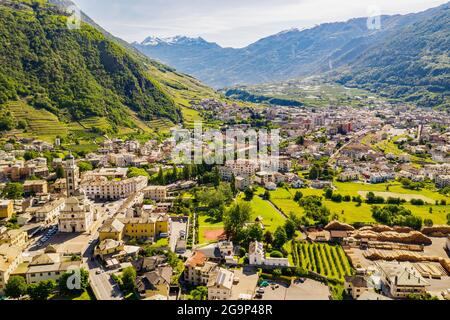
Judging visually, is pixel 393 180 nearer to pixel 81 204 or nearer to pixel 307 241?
pixel 307 241

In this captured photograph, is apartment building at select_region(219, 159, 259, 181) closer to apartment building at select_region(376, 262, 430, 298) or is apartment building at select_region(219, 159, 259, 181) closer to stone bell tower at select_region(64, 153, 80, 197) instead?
stone bell tower at select_region(64, 153, 80, 197)

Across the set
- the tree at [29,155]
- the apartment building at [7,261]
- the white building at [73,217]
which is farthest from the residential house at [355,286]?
the tree at [29,155]

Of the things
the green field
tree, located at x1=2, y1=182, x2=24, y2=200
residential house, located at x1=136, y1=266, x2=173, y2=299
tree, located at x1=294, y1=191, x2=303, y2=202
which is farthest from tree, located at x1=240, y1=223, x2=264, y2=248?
tree, located at x1=2, y1=182, x2=24, y2=200

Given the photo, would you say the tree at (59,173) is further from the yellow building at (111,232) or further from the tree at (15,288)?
the tree at (15,288)

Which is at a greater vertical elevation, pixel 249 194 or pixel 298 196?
pixel 249 194

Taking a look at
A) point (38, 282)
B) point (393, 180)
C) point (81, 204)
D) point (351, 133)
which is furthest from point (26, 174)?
point (351, 133)

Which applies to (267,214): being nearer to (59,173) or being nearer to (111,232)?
(111,232)

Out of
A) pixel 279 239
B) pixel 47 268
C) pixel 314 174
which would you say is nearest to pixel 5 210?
pixel 47 268
